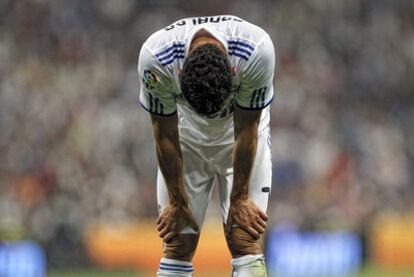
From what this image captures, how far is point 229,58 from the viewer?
648 cm

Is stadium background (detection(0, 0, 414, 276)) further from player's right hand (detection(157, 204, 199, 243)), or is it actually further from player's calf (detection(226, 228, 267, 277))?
player's calf (detection(226, 228, 267, 277))

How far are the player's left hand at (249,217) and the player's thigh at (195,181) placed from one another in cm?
40

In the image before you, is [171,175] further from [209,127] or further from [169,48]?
[169,48]

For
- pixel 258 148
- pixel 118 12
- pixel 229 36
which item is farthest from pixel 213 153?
pixel 118 12

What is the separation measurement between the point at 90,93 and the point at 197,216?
35.8 ft

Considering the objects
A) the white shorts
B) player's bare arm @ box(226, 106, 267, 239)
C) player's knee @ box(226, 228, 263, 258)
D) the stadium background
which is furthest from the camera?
the stadium background

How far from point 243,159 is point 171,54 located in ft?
2.56

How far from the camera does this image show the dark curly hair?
6176 mm

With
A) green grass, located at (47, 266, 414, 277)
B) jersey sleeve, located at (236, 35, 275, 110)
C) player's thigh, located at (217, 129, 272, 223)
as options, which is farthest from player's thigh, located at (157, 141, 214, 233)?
green grass, located at (47, 266, 414, 277)

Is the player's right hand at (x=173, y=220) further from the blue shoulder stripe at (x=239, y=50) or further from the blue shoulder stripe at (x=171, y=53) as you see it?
the blue shoulder stripe at (x=239, y=50)

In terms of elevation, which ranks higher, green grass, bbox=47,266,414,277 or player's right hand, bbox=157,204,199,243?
player's right hand, bbox=157,204,199,243

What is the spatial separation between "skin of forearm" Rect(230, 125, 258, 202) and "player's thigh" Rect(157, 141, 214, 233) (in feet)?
1.32

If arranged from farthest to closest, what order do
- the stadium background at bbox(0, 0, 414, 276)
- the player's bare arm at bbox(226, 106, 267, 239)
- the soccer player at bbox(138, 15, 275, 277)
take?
1. the stadium background at bbox(0, 0, 414, 276)
2. the player's bare arm at bbox(226, 106, 267, 239)
3. the soccer player at bbox(138, 15, 275, 277)

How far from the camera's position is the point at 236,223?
23.0 feet
